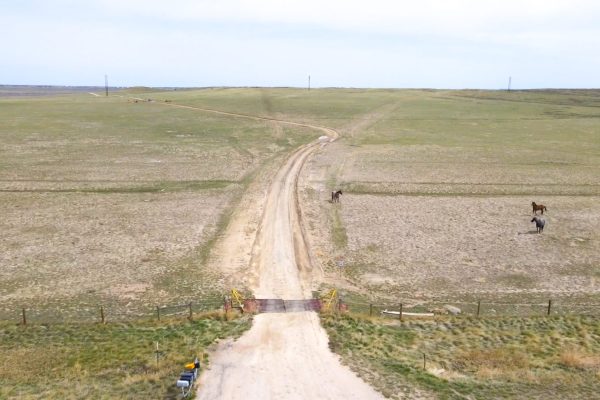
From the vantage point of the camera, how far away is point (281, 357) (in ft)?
71.2

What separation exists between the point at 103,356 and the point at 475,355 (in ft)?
56.3

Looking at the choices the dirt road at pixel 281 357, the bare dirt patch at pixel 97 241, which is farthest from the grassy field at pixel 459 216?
the bare dirt patch at pixel 97 241

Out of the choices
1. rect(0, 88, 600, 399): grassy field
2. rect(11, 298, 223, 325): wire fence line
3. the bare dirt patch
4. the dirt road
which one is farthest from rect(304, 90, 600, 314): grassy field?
the bare dirt patch

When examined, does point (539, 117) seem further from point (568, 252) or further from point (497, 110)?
point (568, 252)

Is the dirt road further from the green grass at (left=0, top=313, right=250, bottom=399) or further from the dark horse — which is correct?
the dark horse

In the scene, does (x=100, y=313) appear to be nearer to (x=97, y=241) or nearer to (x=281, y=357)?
(x=281, y=357)

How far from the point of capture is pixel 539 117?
128 m

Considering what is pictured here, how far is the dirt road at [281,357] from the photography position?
1928cm

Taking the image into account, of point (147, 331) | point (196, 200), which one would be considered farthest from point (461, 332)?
point (196, 200)

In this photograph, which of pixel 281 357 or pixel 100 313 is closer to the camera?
pixel 281 357

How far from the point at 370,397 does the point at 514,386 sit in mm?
6256

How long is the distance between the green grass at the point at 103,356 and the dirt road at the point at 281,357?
3.91 ft

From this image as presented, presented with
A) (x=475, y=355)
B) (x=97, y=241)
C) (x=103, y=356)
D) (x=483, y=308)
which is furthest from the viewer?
(x=97, y=241)

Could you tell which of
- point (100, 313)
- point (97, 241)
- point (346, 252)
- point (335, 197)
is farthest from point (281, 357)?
point (335, 197)
